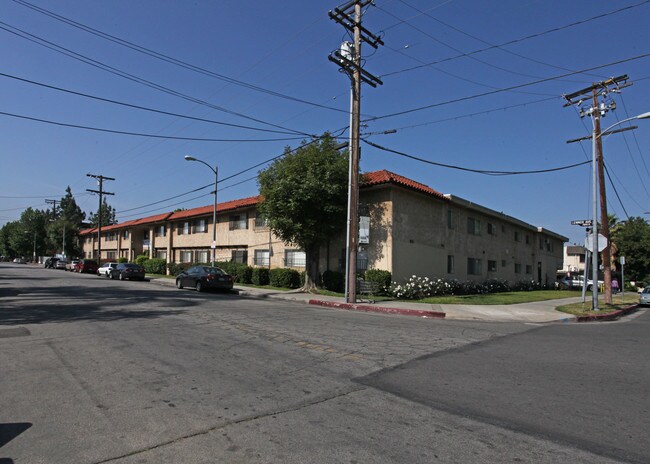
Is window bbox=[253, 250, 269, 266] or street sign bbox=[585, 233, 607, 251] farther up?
street sign bbox=[585, 233, 607, 251]

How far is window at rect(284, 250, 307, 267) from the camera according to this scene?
91.1 feet

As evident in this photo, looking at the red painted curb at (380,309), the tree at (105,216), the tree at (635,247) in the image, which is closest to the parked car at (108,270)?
the red painted curb at (380,309)

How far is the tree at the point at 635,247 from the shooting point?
162ft

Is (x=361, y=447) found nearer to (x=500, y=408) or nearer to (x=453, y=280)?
(x=500, y=408)

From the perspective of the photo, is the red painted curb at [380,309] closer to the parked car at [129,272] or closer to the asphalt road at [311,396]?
the asphalt road at [311,396]

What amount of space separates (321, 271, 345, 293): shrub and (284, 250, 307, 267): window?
306cm

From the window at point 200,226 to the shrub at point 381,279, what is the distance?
2122 cm

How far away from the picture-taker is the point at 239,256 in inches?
1339

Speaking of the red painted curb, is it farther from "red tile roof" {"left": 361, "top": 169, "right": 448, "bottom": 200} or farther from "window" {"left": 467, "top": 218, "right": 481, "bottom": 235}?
"window" {"left": 467, "top": 218, "right": 481, "bottom": 235}

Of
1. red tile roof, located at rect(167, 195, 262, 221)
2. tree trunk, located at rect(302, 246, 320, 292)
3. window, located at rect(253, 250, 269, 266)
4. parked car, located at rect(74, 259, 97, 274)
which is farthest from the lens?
parked car, located at rect(74, 259, 97, 274)

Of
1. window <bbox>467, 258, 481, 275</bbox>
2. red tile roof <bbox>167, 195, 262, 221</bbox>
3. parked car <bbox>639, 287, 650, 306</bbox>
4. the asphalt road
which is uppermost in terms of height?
red tile roof <bbox>167, 195, 262, 221</bbox>

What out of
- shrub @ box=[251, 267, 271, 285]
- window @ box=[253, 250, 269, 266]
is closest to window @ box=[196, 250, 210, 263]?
window @ box=[253, 250, 269, 266]

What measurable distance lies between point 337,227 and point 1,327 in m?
16.1

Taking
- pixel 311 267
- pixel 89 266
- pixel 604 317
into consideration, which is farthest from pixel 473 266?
pixel 89 266
